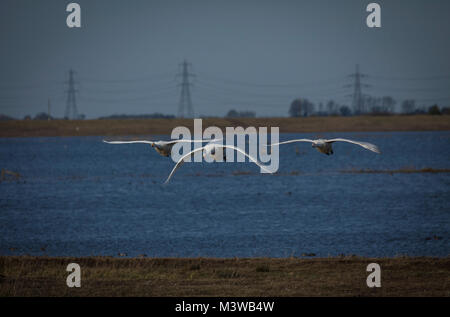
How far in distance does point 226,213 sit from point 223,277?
87.6 feet

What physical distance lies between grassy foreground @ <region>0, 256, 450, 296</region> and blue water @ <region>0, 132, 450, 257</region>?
6777mm

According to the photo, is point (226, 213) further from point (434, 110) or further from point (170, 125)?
point (434, 110)

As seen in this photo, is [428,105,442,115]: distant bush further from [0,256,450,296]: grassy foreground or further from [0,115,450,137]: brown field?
[0,256,450,296]: grassy foreground

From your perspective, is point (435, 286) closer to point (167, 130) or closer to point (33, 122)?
point (167, 130)

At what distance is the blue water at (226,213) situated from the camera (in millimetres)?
34219

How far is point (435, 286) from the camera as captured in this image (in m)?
19.5

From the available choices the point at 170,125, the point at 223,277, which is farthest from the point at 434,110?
the point at 223,277

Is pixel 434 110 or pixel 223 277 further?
pixel 434 110

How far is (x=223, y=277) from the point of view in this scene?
72.4 ft

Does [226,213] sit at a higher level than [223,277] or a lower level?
lower

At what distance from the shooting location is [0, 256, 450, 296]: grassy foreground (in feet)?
62.2

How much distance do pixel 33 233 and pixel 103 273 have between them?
19.0 meters

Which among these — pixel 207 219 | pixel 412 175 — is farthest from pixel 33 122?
pixel 207 219

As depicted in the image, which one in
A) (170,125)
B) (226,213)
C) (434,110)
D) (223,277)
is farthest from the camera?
(434,110)
